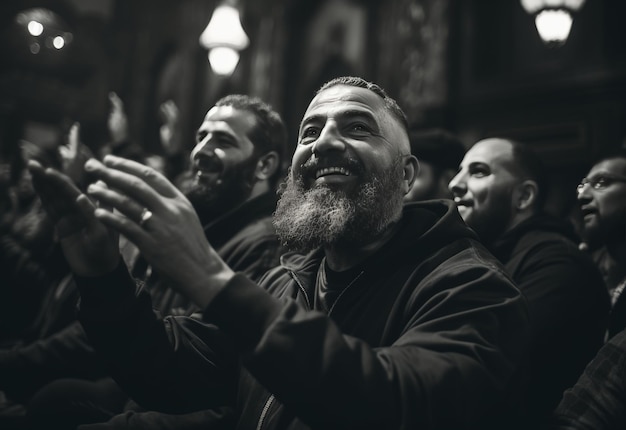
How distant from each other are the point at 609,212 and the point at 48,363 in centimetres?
291

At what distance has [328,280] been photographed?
1964 mm

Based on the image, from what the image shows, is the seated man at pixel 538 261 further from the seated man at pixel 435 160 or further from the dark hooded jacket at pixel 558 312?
the seated man at pixel 435 160

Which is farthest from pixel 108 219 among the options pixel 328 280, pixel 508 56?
pixel 508 56

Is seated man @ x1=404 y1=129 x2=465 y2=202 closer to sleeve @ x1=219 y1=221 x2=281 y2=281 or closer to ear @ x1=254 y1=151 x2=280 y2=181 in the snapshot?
ear @ x1=254 y1=151 x2=280 y2=181

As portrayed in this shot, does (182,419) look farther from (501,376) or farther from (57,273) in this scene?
(57,273)

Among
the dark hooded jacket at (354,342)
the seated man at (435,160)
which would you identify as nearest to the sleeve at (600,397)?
the dark hooded jacket at (354,342)

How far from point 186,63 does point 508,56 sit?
5.93 metres

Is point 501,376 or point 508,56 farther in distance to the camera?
point 508,56

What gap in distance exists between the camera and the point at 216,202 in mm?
3215

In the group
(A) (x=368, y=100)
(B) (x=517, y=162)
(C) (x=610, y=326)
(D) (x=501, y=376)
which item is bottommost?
(C) (x=610, y=326)

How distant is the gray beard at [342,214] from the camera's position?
6.17ft

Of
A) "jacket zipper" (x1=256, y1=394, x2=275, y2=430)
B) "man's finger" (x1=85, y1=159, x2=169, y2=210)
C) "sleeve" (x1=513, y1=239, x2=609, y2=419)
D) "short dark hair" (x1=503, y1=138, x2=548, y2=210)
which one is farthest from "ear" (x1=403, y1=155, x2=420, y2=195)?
"short dark hair" (x1=503, y1=138, x2=548, y2=210)

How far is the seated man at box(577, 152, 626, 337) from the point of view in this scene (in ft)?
10.4

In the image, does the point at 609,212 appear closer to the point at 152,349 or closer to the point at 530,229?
the point at 530,229
